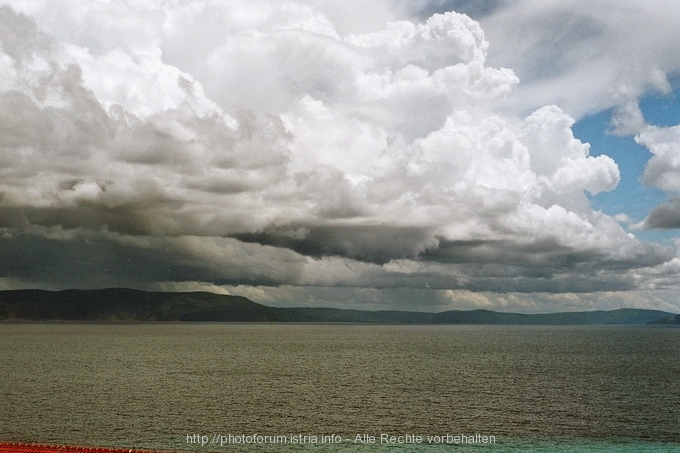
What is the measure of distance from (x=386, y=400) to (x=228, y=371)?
52.9 metres

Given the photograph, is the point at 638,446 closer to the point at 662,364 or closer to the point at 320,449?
the point at 320,449

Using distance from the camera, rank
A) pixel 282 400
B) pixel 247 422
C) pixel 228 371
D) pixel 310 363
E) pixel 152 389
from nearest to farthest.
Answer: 1. pixel 247 422
2. pixel 282 400
3. pixel 152 389
4. pixel 228 371
5. pixel 310 363

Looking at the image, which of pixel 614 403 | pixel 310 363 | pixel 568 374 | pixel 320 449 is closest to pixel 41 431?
pixel 320 449

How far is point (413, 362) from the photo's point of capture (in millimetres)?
162875

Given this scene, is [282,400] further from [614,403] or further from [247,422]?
[614,403]

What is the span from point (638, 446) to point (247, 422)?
41.1 meters

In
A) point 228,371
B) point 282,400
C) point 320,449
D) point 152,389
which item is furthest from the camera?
point 228,371

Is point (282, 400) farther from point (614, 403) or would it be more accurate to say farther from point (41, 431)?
point (614, 403)

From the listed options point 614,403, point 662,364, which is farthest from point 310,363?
point 662,364

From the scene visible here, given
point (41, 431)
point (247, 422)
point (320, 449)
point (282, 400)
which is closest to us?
point (320, 449)

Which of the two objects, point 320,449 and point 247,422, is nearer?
point 320,449

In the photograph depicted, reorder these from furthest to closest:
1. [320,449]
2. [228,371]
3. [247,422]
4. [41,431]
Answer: [228,371]
[247,422]
[41,431]
[320,449]

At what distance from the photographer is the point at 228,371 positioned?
427 ft

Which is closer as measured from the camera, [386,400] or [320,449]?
[320,449]
